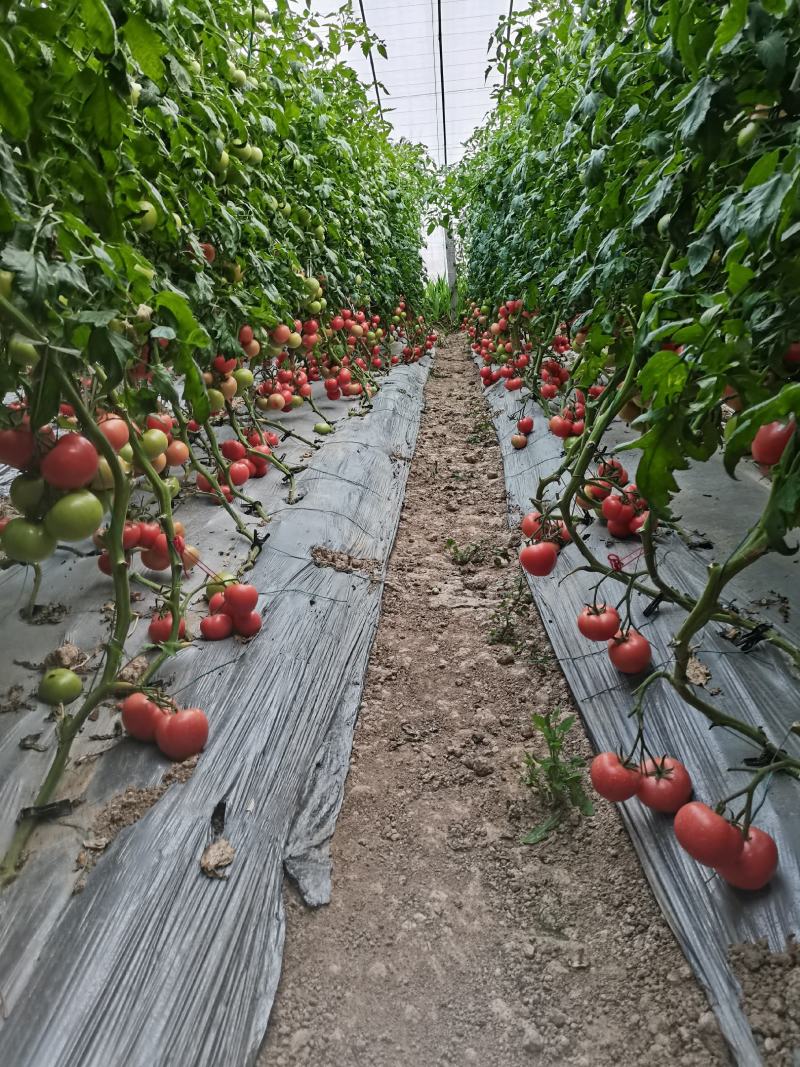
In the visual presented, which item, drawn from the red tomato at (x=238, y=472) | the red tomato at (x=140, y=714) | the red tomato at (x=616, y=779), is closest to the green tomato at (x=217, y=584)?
the red tomato at (x=140, y=714)

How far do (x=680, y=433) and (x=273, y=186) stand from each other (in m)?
2.36

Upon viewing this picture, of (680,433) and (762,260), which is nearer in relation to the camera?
(762,260)

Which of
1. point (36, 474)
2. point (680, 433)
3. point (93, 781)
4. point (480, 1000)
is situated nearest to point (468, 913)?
point (480, 1000)

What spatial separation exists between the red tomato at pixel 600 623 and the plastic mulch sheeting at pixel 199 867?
25.5 inches

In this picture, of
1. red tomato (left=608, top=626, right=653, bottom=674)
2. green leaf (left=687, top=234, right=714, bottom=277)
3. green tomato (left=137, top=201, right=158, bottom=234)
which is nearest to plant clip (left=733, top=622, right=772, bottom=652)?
red tomato (left=608, top=626, right=653, bottom=674)

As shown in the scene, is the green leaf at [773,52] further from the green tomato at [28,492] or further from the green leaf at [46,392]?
the green tomato at [28,492]

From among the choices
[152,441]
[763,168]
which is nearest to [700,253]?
[763,168]

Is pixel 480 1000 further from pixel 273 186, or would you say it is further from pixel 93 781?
pixel 273 186

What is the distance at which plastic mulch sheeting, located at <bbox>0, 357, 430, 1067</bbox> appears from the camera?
0.99m

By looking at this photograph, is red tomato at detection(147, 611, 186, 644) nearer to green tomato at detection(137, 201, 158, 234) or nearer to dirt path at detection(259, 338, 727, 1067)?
dirt path at detection(259, 338, 727, 1067)

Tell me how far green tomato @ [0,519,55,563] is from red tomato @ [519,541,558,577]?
3.74ft

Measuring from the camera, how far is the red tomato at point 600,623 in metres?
1.60

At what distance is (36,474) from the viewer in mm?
1087

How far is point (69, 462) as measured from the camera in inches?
40.9
